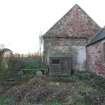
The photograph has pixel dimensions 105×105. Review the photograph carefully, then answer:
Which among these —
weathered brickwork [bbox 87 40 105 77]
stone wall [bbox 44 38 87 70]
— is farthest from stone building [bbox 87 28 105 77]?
stone wall [bbox 44 38 87 70]

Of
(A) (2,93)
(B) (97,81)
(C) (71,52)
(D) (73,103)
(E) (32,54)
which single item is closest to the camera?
(D) (73,103)

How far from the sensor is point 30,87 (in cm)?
→ 1288

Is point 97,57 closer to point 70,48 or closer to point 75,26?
point 70,48

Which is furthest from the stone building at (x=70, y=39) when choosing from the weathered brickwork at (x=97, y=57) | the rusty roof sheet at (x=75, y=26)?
the weathered brickwork at (x=97, y=57)

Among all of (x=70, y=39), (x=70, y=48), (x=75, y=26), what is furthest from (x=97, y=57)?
(x=75, y=26)

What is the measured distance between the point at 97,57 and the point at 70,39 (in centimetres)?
529

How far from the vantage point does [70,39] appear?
71.9ft

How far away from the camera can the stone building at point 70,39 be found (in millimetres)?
21656

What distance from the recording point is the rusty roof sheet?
22.0 m

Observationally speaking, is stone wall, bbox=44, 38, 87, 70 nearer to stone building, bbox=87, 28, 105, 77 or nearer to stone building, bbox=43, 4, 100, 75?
stone building, bbox=43, 4, 100, 75

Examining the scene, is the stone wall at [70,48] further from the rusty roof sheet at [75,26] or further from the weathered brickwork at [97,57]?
the weathered brickwork at [97,57]

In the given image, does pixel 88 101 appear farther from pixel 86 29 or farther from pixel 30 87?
pixel 86 29

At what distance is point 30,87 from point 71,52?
9.64 meters

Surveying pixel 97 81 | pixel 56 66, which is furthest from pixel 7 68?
pixel 97 81
